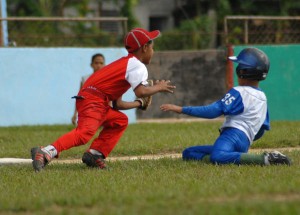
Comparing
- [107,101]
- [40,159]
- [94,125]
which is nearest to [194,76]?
[107,101]

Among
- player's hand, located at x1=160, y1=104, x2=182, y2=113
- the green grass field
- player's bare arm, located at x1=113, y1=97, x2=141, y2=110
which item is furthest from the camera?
player's bare arm, located at x1=113, y1=97, x2=141, y2=110

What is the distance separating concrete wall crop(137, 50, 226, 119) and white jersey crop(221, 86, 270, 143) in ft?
28.6

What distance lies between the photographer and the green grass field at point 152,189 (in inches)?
216

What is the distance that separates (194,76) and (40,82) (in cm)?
358

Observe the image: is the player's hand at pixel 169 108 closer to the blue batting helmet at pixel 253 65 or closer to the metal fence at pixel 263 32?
the blue batting helmet at pixel 253 65

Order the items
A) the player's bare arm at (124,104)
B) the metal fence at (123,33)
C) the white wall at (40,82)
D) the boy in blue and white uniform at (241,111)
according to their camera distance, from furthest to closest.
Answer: the metal fence at (123,33), the white wall at (40,82), the player's bare arm at (124,104), the boy in blue and white uniform at (241,111)

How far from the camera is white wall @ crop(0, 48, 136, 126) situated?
1555 centimetres

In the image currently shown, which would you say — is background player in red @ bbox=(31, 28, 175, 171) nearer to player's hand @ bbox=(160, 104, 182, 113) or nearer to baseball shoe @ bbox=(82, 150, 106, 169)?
baseball shoe @ bbox=(82, 150, 106, 169)

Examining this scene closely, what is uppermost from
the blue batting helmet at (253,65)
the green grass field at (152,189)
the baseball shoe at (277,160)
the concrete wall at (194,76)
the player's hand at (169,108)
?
the blue batting helmet at (253,65)

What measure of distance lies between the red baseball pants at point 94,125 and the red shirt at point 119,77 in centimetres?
12

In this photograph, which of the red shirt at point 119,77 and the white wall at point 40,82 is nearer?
the red shirt at point 119,77

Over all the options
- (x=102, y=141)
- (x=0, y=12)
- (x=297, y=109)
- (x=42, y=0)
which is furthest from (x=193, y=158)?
(x=42, y=0)

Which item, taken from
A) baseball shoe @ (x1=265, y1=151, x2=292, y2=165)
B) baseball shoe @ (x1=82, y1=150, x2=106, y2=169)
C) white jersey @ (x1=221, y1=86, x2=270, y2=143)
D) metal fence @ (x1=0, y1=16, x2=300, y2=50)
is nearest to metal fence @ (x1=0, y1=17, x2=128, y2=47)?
metal fence @ (x1=0, y1=16, x2=300, y2=50)

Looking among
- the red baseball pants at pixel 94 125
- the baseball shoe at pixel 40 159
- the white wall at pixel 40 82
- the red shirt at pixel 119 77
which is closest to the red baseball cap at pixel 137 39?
the red shirt at pixel 119 77
